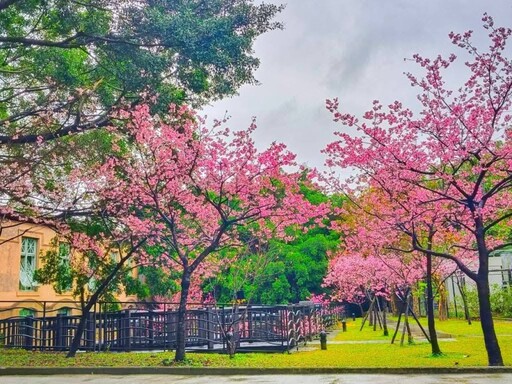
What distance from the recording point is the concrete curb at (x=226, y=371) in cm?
1070

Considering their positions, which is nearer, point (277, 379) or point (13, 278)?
point (277, 379)

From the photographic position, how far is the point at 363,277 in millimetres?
24891

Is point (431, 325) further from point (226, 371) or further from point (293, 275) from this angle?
point (293, 275)

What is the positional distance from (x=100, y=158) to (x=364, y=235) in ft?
26.9

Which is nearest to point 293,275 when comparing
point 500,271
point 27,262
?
point 500,271

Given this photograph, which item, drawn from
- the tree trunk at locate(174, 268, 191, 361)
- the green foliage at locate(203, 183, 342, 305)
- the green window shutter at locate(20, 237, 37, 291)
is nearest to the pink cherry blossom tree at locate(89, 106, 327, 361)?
the tree trunk at locate(174, 268, 191, 361)

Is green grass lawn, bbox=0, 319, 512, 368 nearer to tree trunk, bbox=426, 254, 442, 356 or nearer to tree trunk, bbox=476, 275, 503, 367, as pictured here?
tree trunk, bbox=426, 254, 442, 356

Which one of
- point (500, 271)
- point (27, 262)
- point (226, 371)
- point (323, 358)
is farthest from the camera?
point (500, 271)

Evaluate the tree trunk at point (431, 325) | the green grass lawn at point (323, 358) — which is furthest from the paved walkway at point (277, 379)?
the tree trunk at point (431, 325)

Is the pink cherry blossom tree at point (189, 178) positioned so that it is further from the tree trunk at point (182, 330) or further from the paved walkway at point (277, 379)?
the paved walkway at point (277, 379)

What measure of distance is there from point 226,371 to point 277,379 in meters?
1.59

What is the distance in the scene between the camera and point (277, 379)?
1064 centimetres

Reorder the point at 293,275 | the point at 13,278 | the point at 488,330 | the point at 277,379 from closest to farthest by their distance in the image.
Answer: the point at 277,379
the point at 488,330
the point at 13,278
the point at 293,275

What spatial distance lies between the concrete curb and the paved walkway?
1.08ft
